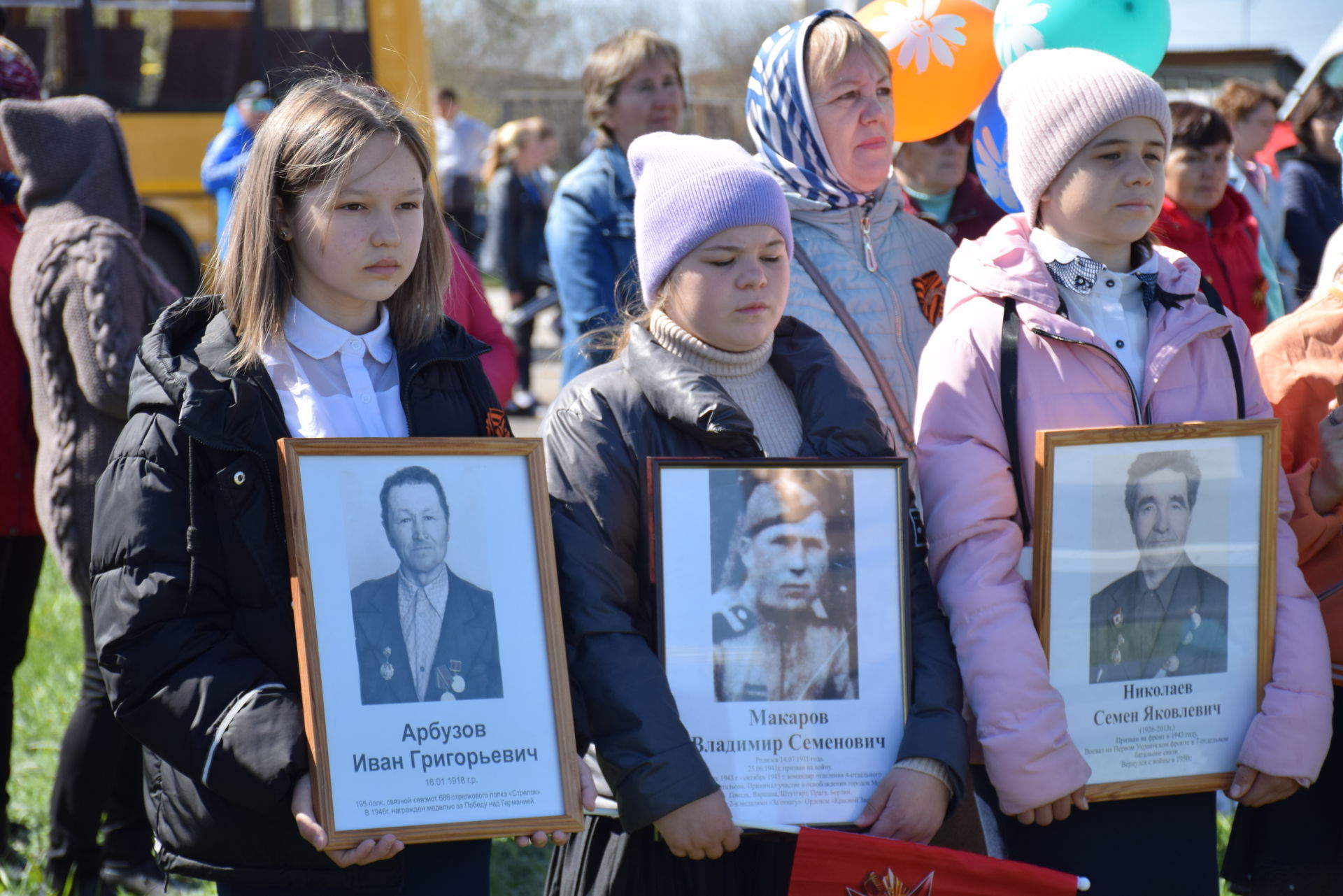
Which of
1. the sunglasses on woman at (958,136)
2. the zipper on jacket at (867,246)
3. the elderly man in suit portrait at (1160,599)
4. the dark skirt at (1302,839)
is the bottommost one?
the dark skirt at (1302,839)

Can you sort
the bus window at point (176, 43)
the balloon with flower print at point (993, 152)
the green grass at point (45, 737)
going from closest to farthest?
1. the balloon with flower print at point (993, 152)
2. the green grass at point (45, 737)
3. the bus window at point (176, 43)

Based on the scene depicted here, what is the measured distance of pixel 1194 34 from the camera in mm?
13562

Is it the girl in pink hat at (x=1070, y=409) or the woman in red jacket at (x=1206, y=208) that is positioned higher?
the woman in red jacket at (x=1206, y=208)

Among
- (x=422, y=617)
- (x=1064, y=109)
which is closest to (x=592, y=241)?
(x=1064, y=109)

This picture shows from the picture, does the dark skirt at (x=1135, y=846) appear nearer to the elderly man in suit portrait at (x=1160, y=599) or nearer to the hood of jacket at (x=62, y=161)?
the elderly man in suit portrait at (x=1160, y=599)

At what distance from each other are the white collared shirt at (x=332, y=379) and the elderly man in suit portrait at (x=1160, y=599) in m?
1.36

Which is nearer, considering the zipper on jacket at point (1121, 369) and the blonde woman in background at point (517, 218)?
the zipper on jacket at point (1121, 369)

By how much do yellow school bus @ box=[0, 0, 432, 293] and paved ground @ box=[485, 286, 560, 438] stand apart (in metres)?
2.30

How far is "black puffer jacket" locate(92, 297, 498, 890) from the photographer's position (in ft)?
6.70

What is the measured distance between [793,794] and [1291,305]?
19.7ft

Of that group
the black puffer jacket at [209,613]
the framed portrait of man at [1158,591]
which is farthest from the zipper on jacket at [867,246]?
the black puffer jacket at [209,613]

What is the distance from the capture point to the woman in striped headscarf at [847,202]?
305 centimetres

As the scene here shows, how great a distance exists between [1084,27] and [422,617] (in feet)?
8.02

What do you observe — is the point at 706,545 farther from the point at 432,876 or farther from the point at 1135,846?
the point at 1135,846
